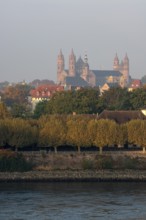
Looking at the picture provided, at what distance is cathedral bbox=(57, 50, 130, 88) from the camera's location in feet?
509

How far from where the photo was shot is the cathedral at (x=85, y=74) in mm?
155250

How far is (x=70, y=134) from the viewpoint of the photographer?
44.5m

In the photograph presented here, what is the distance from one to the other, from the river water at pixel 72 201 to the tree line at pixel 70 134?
20.6 feet

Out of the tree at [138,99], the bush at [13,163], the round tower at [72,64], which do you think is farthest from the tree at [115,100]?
the round tower at [72,64]

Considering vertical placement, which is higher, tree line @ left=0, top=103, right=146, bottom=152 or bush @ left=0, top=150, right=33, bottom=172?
tree line @ left=0, top=103, right=146, bottom=152

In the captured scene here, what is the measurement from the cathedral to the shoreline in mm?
109858

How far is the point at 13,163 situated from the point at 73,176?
2.80 meters

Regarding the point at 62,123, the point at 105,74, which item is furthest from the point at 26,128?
the point at 105,74

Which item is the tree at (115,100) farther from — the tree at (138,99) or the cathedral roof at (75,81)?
the cathedral roof at (75,81)

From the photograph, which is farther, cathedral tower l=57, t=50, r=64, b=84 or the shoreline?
cathedral tower l=57, t=50, r=64, b=84

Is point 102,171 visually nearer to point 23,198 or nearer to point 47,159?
point 47,159

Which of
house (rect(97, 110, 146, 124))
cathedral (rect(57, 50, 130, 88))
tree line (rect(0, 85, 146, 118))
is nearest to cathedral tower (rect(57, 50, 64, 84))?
cathedral (rect(57, 50, 130, 88))

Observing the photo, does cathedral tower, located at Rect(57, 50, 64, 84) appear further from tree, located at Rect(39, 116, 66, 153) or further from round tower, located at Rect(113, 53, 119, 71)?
tree, located at Rect(39, 116, 66, 153)

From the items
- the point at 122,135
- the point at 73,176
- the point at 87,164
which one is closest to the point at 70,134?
the point at 122,135
